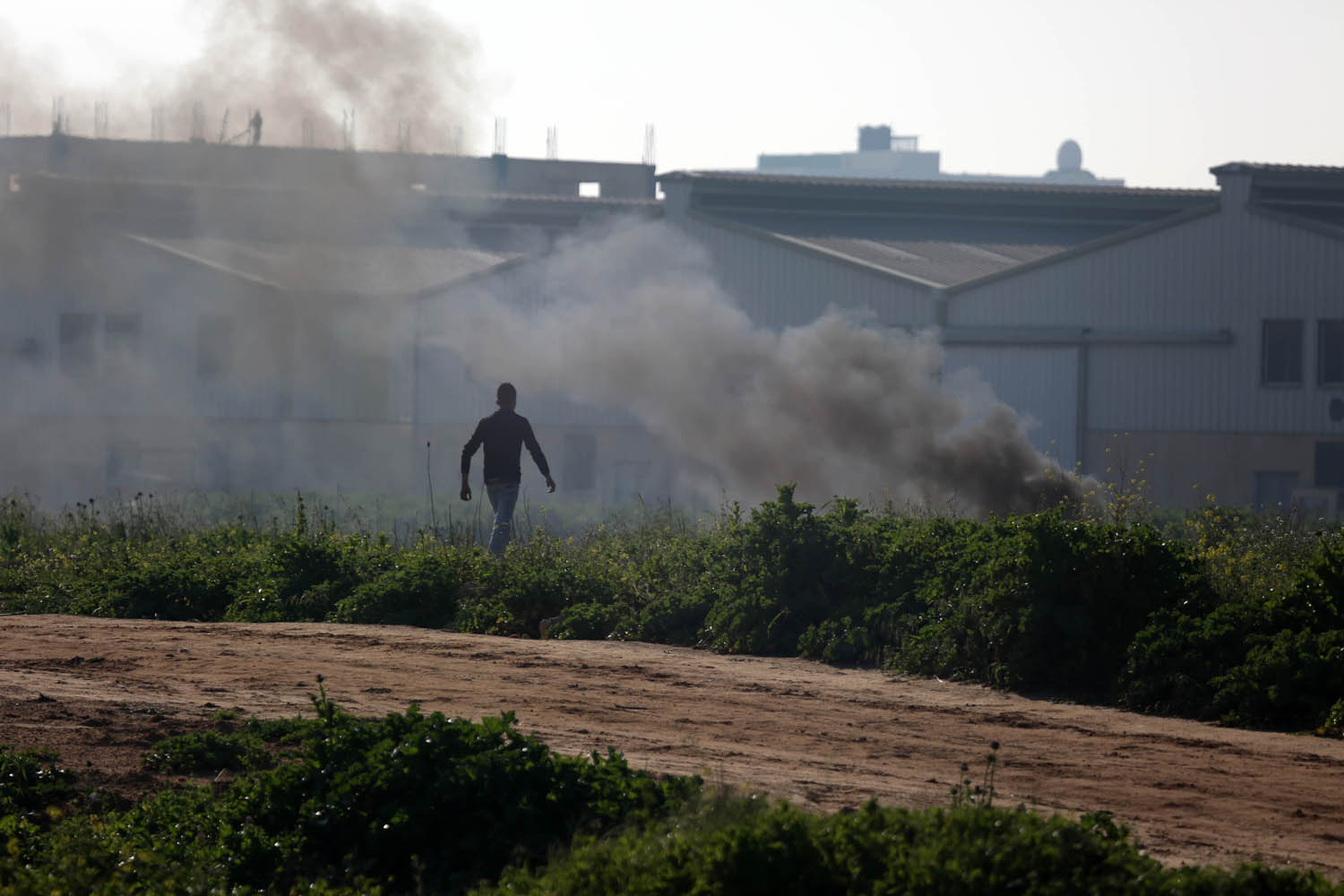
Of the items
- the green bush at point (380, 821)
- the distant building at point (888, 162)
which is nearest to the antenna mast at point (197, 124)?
the green bush at point (380, 821)

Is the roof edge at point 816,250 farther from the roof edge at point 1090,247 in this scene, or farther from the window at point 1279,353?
the window at point 1279,353

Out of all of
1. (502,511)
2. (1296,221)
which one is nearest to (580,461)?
(1296,221)

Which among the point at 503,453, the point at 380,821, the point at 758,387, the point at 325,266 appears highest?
the point at 325,266

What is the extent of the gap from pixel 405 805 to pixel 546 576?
25.2 ft

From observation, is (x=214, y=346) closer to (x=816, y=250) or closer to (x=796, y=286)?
(x=796, y=286)

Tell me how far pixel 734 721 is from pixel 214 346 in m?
28.7

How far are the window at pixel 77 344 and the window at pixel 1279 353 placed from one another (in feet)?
83.8

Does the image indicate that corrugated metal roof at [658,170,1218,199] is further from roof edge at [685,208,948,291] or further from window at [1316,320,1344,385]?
window at [1316,320,1344,385]

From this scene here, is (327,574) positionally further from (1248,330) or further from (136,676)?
(1248,330)

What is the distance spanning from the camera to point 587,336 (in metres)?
29.3

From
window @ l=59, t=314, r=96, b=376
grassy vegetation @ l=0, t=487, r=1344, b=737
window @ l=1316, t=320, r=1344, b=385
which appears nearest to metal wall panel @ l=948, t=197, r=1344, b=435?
window @ l=1316, t=320, r=1344, b=385

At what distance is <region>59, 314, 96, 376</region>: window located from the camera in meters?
36.3

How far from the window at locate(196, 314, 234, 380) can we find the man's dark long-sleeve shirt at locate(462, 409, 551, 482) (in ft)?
65.5

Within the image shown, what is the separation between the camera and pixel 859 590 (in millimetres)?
13539
